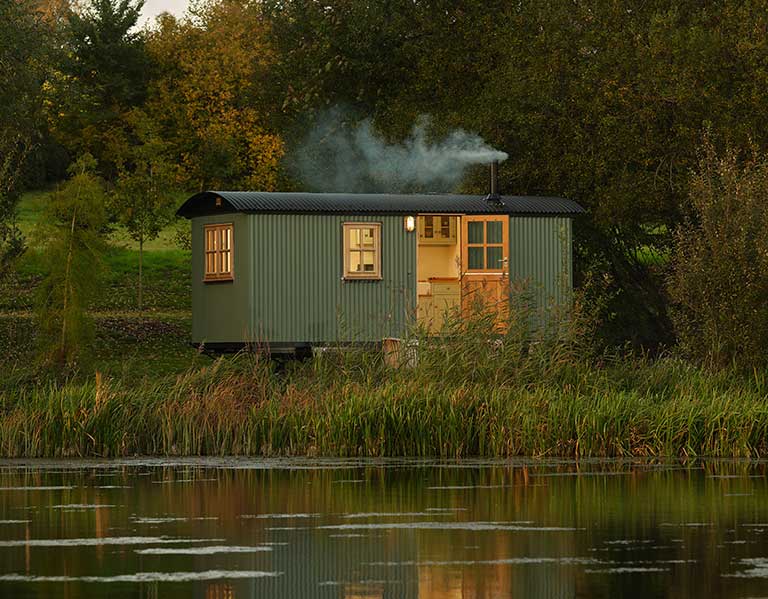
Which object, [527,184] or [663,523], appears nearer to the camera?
[663,523]

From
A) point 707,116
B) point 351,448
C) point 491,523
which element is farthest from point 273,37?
point 491,523

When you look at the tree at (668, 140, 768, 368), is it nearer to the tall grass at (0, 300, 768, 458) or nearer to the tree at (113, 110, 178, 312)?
the tall grass at (0, 300, 768, 458)

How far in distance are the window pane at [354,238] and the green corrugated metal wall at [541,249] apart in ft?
9.16

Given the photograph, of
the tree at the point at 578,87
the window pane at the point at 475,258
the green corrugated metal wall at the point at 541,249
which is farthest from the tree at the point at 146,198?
the green corrugated metal wall at the point at 541,249

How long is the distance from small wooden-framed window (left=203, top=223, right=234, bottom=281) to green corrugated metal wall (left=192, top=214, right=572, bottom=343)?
6.8 inches

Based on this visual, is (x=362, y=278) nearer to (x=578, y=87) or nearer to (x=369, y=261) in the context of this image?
(x=369, y=261)

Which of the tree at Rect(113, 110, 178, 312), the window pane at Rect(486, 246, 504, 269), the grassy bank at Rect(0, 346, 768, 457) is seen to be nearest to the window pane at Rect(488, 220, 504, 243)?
the window pane at Rect(486, 246, 504, 269)

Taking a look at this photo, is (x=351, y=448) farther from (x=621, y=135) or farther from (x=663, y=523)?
(x=621, y=135)

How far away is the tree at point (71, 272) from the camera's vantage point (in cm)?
3394

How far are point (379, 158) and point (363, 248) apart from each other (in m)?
8.09

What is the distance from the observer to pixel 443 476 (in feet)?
60.7

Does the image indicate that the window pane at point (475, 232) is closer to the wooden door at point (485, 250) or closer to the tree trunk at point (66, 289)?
the wooden door at point (485, 250)

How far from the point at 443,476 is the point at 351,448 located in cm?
268

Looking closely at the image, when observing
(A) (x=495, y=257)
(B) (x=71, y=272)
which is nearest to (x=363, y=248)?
(A) (x=495, y=257)
